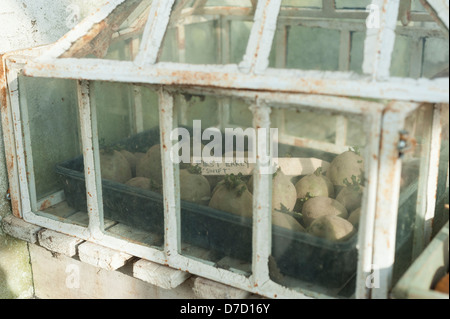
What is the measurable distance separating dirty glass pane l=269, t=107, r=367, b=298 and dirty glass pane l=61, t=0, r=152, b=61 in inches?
33.8

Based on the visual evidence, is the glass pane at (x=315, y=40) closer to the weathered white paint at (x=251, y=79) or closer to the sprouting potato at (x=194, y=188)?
the sprouting potato at (x=194, y=188)

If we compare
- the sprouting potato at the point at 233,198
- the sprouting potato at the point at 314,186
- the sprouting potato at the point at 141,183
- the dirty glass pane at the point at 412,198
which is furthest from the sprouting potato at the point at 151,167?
the dirty glass pane at the point at 412,198

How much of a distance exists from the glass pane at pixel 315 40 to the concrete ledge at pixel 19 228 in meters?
2.19

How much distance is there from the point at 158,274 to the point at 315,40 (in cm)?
353

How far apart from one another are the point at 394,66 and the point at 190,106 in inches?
86.1

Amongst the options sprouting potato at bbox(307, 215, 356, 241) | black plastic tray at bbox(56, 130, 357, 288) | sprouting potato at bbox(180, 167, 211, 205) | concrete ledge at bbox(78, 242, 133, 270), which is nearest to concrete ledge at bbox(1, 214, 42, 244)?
black plastic tray at bbox(56, 130, 357, 288)

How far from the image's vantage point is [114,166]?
310 cm

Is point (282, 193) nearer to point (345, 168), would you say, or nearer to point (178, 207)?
point (345, 168)

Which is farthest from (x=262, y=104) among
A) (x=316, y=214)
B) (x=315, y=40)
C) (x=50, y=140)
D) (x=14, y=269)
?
(x=315, y=40)

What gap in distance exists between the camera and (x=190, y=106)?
4504 mm

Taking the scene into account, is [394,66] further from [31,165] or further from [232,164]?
[31,165]

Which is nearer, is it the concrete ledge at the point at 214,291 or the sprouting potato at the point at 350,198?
the concrete ledge at the point at 214,291

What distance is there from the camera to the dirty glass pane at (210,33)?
4.31 m

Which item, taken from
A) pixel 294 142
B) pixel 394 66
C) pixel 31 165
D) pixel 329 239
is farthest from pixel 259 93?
pixel 394 66
